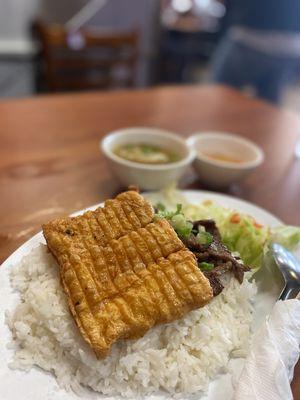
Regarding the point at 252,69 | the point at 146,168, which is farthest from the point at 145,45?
the point at 146,168

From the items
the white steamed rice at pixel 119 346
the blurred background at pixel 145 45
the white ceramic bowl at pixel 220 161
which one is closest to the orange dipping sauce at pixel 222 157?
the white ceramic bowl at pixel 220 161

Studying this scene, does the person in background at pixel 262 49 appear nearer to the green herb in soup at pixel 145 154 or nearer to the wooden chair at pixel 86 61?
the wooden chair at pixel 86 61

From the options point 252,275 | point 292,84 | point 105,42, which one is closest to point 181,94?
point 105,42

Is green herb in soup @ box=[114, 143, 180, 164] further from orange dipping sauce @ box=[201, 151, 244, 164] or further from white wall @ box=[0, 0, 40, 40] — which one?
white wall @ box=[0, 0, 40, 40]

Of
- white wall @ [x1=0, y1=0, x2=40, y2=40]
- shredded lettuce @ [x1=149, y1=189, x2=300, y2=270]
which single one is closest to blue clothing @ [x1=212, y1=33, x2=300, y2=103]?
white wall @ [x1=0, y1=0, x2=40, y2=40]

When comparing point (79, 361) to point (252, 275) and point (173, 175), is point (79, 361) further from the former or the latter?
point (173, 175)

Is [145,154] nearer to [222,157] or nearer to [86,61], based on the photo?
[222,157]
